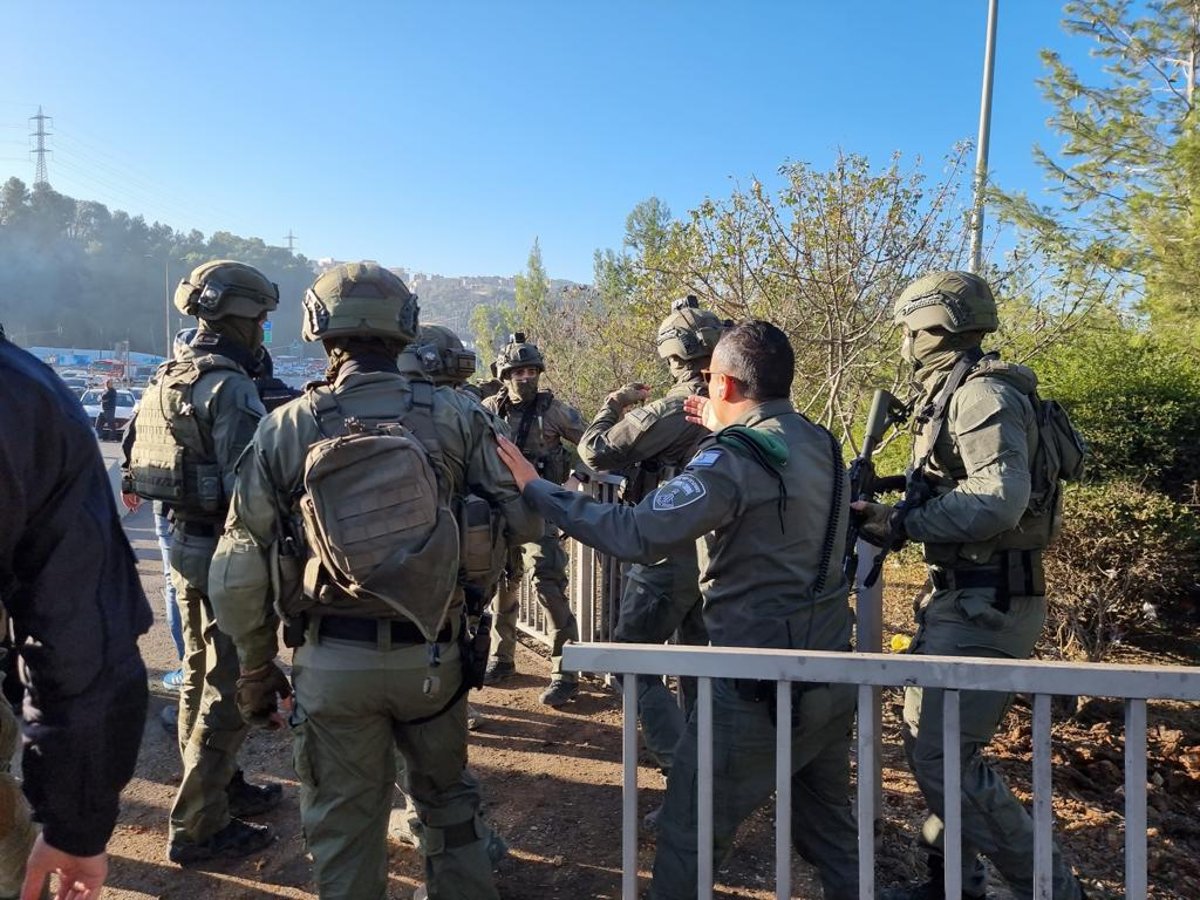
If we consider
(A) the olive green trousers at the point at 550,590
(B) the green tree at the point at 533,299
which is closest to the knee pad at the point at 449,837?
(A) the olive green trousers at the point at 550,590

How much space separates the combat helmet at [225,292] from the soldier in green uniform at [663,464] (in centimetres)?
171

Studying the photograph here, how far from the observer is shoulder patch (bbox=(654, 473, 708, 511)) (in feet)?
7.77

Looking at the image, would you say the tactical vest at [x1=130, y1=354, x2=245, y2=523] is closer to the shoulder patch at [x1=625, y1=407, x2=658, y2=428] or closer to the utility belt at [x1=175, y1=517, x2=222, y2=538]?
the utility belt at [x1=175, y1=517, x2=222, y2=538]

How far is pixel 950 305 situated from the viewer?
3.27m

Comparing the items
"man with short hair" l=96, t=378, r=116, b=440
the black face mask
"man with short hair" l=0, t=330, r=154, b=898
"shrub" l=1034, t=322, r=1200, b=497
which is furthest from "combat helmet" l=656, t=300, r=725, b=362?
"man with short hair" l=96, t=378, r=116, b=440

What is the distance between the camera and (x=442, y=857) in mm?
2736

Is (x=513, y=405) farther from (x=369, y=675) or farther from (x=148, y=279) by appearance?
(x=148, y=279)

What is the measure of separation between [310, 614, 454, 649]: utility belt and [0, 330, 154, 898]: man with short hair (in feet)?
3.44

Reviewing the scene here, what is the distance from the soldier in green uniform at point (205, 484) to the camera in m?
3.43

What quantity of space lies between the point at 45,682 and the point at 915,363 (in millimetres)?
3125

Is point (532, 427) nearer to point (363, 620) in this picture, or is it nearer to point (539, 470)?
point (539, 470)

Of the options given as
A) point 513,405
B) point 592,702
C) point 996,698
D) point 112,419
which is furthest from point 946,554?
point 112,419

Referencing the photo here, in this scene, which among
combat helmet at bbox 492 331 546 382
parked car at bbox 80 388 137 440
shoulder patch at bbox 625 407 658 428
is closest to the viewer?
shoulder patch at bbox 625 407 658 428

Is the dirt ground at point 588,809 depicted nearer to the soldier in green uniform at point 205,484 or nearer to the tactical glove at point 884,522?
the soldier in green uniform at point 205,484
